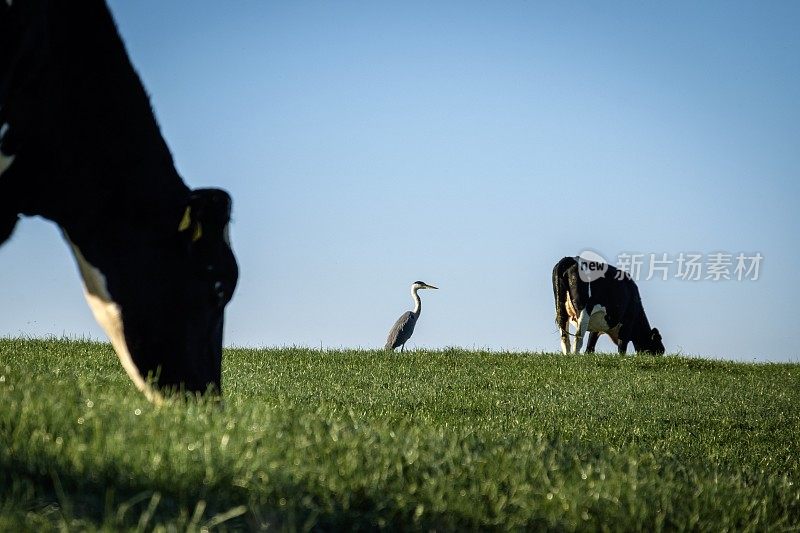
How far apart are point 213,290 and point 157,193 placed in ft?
2.49

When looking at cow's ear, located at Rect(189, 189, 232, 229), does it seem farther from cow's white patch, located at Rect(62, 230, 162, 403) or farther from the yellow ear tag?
cow's white patch, located at Rect(62, 230, 162, 403)

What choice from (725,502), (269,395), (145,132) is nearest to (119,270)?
(145,132)

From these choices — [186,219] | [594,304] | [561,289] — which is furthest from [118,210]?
[594,304]

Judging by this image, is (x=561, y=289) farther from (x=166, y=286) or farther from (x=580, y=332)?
(x=166, y=286)

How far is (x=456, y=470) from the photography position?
5621mm

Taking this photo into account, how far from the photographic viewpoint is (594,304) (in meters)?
29.0

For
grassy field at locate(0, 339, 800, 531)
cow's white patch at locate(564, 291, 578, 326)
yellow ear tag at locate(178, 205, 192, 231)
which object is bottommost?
grassy field at locate(0, 339, 800, 531)

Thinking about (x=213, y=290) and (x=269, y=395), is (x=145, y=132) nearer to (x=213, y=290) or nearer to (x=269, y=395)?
(x=213, y=290)

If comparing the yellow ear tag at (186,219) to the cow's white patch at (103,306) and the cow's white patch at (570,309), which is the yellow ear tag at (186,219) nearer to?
the cow's white patch at (103,306)

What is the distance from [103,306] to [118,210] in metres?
0.64

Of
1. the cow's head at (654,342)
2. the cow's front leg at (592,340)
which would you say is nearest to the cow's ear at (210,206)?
the cow's front leg at (592,340)

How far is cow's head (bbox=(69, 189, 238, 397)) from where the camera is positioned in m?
6.07

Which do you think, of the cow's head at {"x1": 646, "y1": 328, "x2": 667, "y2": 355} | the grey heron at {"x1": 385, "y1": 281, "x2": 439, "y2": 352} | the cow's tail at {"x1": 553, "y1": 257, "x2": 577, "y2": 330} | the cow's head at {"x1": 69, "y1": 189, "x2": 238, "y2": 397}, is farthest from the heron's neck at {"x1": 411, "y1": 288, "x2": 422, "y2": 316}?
the cow's head at {"x1": 69, "y1": 189, "x2": 238, "y2": 397}

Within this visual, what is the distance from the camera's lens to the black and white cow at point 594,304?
28375 mm
